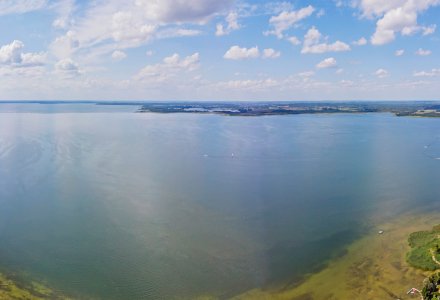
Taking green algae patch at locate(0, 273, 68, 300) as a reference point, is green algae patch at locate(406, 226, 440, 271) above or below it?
above

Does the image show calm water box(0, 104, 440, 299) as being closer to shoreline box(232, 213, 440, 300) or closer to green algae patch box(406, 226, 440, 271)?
shoreline box(232, 213, 440, 300)

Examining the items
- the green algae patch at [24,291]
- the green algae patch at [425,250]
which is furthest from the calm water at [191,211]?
the green algae patch at [425,250]

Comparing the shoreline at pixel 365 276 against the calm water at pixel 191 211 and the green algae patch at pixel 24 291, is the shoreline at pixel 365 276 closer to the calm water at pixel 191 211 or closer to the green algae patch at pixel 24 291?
the calm water at pixel 191 211

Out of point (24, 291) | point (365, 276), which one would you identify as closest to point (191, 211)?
point (24, 291)

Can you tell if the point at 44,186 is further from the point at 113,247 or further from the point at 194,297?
the point at 194,297

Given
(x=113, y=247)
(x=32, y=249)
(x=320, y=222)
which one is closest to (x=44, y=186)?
(x=32, y=249)

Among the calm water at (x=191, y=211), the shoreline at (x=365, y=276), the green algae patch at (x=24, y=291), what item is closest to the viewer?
the green algae patch at (x=24, y=291)

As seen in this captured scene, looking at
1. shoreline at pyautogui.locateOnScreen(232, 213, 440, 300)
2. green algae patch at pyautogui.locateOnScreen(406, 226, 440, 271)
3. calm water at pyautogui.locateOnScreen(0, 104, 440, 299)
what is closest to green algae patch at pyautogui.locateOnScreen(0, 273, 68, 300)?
calm water at pyautogui.locateOnScreen(0, 104, 440, 299)
